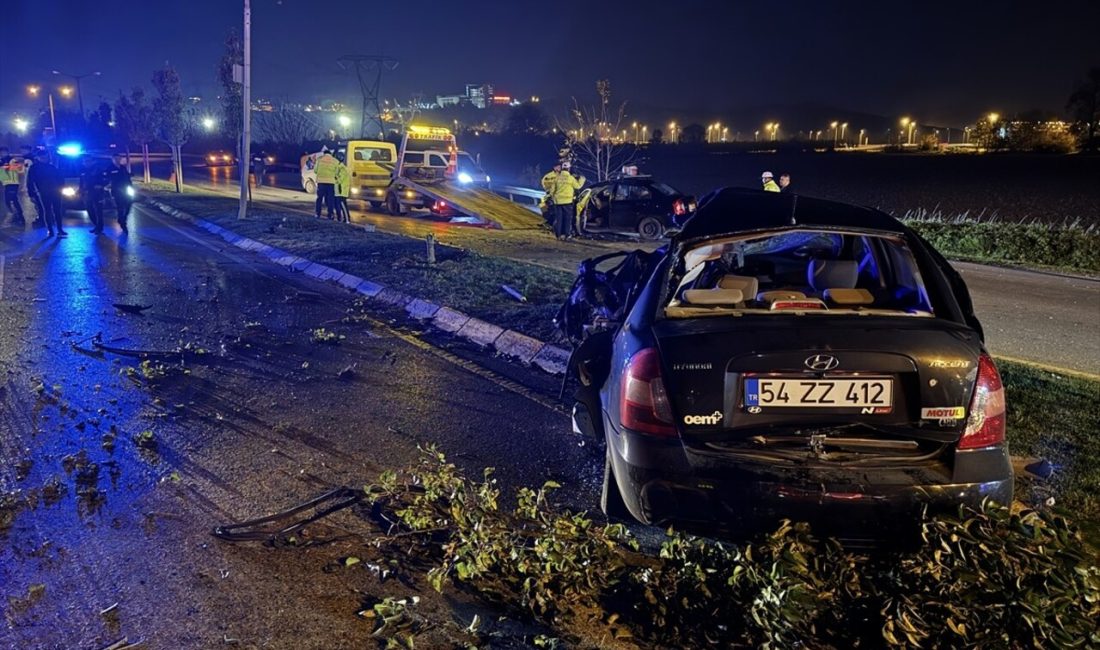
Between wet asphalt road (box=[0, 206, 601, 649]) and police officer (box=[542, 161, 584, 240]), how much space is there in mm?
8267

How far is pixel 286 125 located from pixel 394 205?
5096 cm

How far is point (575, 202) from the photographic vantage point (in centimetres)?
1758

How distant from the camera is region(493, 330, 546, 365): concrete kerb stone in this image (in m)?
7.24

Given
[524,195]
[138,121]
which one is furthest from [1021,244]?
[138,121]

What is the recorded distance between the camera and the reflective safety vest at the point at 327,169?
19.2 meters

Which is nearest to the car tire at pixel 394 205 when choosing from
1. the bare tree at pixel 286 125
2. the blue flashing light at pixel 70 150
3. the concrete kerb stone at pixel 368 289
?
the blue flashing light at pixel 70 150

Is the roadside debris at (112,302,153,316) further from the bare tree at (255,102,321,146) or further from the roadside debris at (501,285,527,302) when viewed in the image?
the bare tree at (255,102,321,146)

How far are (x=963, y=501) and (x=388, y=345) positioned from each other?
5.80 meters

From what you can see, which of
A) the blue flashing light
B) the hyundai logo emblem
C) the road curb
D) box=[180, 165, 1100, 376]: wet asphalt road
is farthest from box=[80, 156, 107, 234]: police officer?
the hyundai logo emblem

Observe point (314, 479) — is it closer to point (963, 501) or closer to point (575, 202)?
point (963, 501)

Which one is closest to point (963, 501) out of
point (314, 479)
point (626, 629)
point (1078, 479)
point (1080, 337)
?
point (626, 629)

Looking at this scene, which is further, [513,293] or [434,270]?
[434,270]

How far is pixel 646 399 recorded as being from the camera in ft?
11.0

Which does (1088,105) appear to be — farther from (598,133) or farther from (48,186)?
(48,186)
